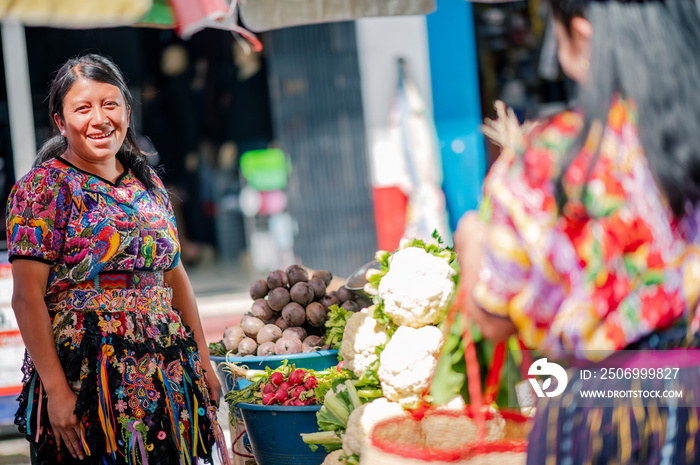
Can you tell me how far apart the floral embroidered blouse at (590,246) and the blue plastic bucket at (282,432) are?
6.13ft

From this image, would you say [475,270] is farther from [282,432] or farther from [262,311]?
[262,311]

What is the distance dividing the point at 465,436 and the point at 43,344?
55.2 inches

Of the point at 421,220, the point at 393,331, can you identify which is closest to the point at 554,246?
the point at 393,331

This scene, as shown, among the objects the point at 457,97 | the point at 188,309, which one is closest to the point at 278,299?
the point at 188,309

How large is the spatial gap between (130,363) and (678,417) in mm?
1828

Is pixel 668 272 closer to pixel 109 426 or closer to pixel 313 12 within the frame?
pixel 109 426

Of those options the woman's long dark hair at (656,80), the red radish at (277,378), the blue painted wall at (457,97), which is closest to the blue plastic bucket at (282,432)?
the red radish at (277,378)

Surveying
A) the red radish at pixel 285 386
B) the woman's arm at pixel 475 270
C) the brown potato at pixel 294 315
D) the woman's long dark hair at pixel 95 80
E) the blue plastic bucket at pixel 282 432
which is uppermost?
the woman's long dark hair at pixel 95 80

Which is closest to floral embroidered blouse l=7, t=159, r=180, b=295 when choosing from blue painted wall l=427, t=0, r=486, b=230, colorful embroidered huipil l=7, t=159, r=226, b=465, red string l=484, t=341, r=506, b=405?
colorful embroidered huipil l=7, t=159, r=226, b=465

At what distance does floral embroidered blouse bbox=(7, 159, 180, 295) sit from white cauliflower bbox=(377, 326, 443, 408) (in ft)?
3.03

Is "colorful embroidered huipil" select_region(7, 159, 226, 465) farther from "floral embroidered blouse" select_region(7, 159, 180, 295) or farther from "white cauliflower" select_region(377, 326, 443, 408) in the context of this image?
"white cauliflower" select_region(377, 326, 443, 408)

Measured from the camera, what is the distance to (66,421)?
2.48 m

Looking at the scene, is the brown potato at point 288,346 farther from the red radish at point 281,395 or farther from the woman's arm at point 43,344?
the woman's arm at point 43,344
